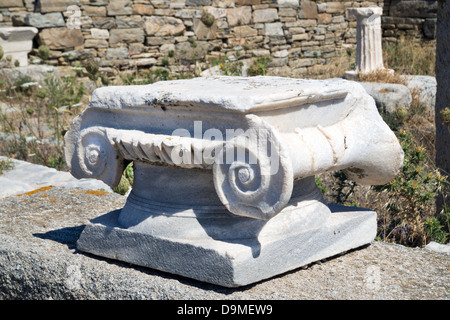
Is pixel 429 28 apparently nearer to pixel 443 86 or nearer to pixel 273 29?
pixel 273 29

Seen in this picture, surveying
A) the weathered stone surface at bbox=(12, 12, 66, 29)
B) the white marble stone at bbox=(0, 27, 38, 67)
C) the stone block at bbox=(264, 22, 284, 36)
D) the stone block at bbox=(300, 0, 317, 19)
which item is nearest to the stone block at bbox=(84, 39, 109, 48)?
the weathered stone surface at bbox=(12, 12, 66, 29)

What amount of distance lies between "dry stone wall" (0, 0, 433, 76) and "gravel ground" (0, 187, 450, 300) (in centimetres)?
420

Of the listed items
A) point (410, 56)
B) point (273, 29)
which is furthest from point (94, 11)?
point (410, 56)

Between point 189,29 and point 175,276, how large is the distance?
25.9ft

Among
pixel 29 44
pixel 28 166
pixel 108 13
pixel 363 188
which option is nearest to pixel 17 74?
pixel 29 44

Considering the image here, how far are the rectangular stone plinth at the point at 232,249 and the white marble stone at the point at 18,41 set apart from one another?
570cm

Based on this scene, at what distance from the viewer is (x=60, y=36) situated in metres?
8.51

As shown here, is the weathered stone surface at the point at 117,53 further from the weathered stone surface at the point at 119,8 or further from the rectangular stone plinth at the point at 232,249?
the rectangular stone plinth at the point at 232,249

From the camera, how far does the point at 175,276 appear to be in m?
2.55

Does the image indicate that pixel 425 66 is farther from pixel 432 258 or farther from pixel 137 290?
pixel 137 290

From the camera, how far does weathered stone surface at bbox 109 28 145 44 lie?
910 centimetres

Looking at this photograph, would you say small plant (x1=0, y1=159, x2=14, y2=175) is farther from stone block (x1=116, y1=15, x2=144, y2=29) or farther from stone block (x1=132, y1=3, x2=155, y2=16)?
stone block (x1=132, y1=3, x2=155, y2=16)

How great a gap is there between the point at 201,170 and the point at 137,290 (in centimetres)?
55

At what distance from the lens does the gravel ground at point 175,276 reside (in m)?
2.41
